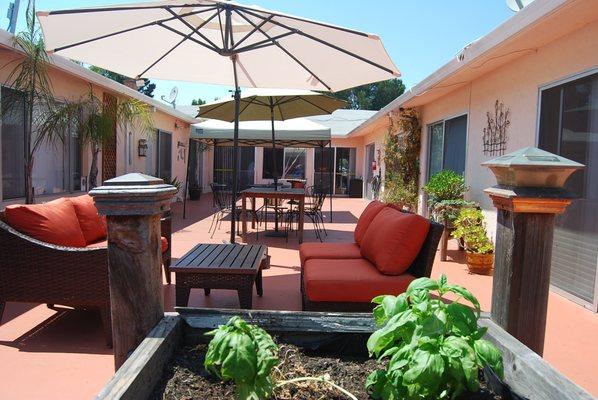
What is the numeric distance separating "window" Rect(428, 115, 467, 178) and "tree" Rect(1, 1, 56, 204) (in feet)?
20.1

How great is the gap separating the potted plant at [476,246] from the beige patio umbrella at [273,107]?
113 inches

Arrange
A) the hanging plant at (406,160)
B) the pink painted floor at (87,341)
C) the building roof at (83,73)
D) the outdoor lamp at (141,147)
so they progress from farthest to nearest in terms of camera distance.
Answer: the outdoor lamp at (141,147)
the hanging plant at (406,160)
the building roof at (83,73)
the pink painted floor at (87,341)

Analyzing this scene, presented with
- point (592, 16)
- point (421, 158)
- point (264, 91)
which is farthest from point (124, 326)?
point (421, 158)

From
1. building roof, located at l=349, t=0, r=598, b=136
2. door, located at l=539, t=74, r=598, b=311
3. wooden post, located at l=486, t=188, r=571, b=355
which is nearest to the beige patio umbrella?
building roof, located at l=349, t=0, r=598, b=136

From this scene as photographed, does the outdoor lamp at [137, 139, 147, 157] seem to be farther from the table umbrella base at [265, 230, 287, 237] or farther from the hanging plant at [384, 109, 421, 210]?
the hanging plant at [384, 109, 421, 210]

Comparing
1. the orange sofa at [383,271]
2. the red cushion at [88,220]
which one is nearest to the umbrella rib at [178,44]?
the red cushion at [88,220]

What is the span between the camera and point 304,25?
3.71 m

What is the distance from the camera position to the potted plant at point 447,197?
246 inches

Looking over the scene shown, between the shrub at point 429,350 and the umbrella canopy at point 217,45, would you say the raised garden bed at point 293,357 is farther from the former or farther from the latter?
the umbrella canopy at point 217,45

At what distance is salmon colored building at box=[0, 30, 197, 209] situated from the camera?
6.06 m

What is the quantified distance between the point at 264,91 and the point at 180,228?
312 cm

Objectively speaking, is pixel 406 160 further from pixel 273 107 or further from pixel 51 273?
pixel 51 273

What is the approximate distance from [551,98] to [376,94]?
120 feet

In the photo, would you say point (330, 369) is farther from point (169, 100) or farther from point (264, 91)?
point (169, 100)
